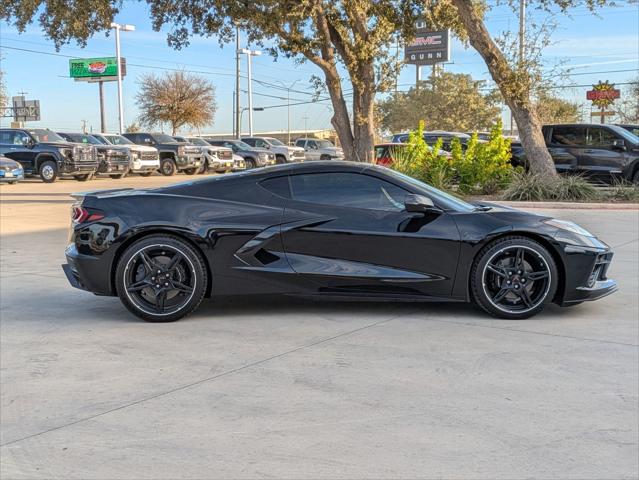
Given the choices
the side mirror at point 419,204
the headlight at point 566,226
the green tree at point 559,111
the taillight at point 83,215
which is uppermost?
the green tree at point 559,111

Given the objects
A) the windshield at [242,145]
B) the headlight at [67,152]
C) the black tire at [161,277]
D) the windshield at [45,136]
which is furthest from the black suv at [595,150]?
the windshield at [242,145]

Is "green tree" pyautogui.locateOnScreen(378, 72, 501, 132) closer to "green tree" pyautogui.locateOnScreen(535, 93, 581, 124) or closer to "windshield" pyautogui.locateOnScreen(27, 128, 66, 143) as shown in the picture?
"green tree" pyautogui.locateOnScreen(535, 93, 581, 124)

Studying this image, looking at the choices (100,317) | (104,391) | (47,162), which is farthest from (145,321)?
(47,162)

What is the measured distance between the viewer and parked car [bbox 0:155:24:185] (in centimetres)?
2359

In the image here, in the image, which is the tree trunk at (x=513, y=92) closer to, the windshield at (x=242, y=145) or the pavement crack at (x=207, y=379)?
the pavement crack at (x=207, y=379)

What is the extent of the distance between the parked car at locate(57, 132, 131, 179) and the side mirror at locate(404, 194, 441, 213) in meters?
22.3

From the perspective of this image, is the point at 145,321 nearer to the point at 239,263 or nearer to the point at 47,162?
the point at 239,263

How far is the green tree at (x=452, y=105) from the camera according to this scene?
58844mm

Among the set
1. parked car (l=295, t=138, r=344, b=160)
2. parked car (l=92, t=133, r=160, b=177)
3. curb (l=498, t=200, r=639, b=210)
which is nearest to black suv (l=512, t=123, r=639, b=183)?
curb (l=498, t=200, r=639, b=210)

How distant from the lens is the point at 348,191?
599 cm

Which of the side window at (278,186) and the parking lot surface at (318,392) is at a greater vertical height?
the side window at (278,186)

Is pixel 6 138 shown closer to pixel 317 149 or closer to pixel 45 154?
pixel 45 154

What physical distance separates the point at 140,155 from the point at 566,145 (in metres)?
16.9

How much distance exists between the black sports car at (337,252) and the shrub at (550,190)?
10346 mm
